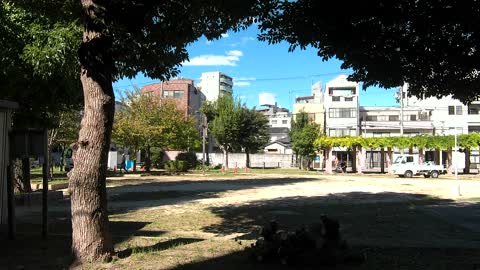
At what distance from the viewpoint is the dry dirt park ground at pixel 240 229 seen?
766 centimetres

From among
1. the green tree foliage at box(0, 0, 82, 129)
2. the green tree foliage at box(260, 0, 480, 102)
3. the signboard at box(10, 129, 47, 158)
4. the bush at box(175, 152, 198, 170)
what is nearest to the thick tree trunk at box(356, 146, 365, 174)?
the bush at box(175, 152, 198, 170)

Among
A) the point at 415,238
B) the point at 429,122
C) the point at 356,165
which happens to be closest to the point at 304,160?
the point at 356,165

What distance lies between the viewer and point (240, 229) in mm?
11742

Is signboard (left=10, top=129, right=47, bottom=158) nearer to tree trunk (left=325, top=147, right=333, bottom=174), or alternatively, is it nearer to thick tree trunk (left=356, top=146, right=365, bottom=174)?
thick tree trunk (left=356, top=146, right=365, bottom=174)

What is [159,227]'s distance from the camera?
12.0 m

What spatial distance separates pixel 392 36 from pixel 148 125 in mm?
41616

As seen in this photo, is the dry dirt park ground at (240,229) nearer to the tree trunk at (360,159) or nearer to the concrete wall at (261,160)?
the tree trunk at (360,159)

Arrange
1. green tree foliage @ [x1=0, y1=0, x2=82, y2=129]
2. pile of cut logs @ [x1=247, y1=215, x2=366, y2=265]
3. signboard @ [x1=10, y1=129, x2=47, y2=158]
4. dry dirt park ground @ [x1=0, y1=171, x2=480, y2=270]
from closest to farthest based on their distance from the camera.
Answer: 1. pile of cut logs @ [x1=247, y1=215, x2=366, y2=265]
2. dry dirt park ground @ [x1=0, y1=171, x2=480, y2=270]
3. signboard @ [x1=10, y1=129, x2=47, y2=158]
4. green tree foliage @ [x1=0, y1=0, x2=82, y2=129]

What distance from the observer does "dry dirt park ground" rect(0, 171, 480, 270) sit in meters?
7.66

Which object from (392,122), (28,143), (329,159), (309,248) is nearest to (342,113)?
(392,122)

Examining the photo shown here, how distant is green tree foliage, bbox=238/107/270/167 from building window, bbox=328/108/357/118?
26.4m

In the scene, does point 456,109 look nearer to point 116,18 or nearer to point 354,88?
point 354,88

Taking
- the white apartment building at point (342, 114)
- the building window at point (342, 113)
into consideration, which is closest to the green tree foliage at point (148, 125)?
the white apartment building at point (342, 114)

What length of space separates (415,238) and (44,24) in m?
10.9
